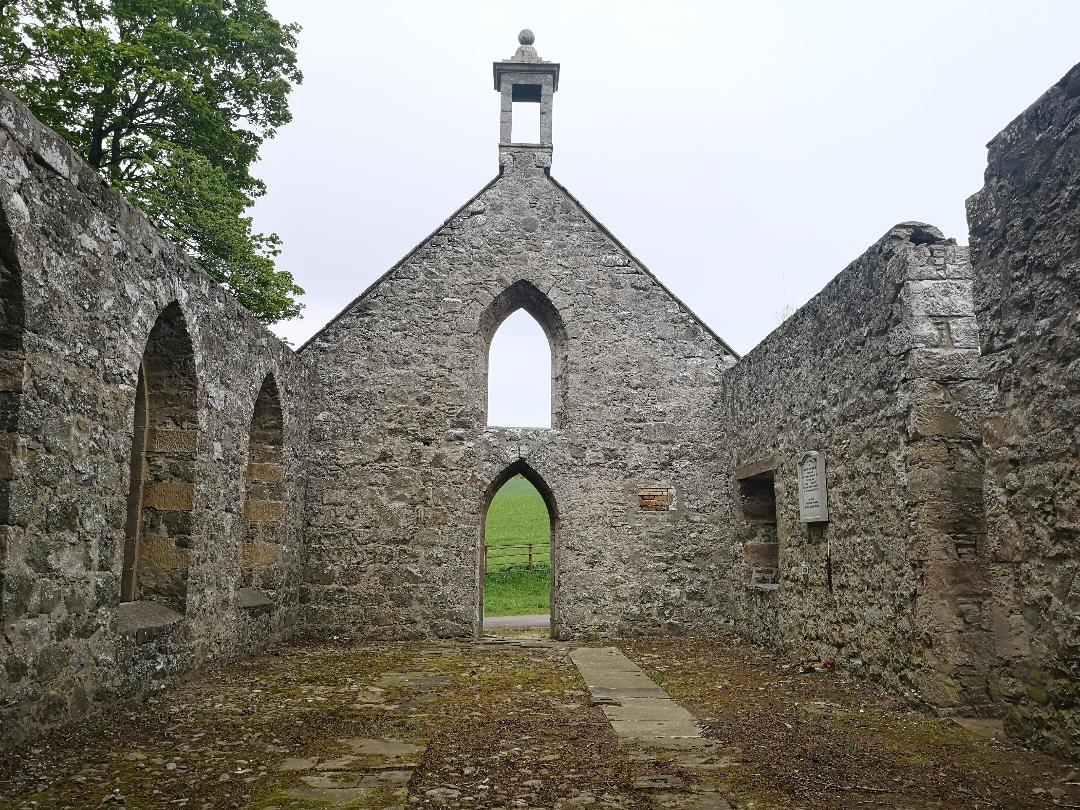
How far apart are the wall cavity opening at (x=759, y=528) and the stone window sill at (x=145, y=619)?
621 centimetres

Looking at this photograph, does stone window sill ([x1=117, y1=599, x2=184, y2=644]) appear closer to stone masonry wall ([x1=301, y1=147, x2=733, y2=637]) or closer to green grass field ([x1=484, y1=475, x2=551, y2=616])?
stone masonry wall ([x1=301, y1=147, x2=733, y2=637])

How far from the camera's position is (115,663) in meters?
5.26

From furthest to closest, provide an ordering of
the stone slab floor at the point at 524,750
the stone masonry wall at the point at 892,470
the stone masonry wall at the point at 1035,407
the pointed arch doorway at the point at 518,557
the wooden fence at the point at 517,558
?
the wooden fence at the point at 517,558 → the pointed arch doorway at the point at 518,557 → the stone masonry wall at the point at 892,470 → the stone masonry wall at the point at 1035,407 → the stone slab floor at the point at 524,750

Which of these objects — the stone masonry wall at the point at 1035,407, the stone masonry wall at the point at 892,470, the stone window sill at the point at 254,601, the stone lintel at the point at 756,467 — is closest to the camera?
the stone masonry wall at the point at 1035,407

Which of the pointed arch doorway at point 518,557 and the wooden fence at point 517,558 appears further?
the wooden fence at point 517,558

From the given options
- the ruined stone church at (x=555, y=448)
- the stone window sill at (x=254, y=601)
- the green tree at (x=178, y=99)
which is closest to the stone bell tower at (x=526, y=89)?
the ruined stone church at (x=555, y=448)

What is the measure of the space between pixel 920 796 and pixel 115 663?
4772 millimetres

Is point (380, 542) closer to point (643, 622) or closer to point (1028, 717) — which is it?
point (643, 622)

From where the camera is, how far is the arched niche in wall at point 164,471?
639 cm

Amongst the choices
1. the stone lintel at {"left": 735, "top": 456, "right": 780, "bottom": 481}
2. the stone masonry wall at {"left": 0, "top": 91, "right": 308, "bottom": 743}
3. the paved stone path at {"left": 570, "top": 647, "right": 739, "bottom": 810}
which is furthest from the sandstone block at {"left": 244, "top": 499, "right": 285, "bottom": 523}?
the stone lintel at {"left": 735, "top": 456, "right": 780, "bottom": 481}

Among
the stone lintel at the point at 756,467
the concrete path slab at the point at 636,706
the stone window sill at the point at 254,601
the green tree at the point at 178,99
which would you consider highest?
the green tree at the point at 178,99

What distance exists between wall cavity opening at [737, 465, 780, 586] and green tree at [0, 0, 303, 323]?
8.11 meters

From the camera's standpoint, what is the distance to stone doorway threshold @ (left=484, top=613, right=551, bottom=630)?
40.6 ft

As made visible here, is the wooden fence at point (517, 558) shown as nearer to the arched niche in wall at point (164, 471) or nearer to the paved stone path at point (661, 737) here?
the paved stone path at point (661, 737)
